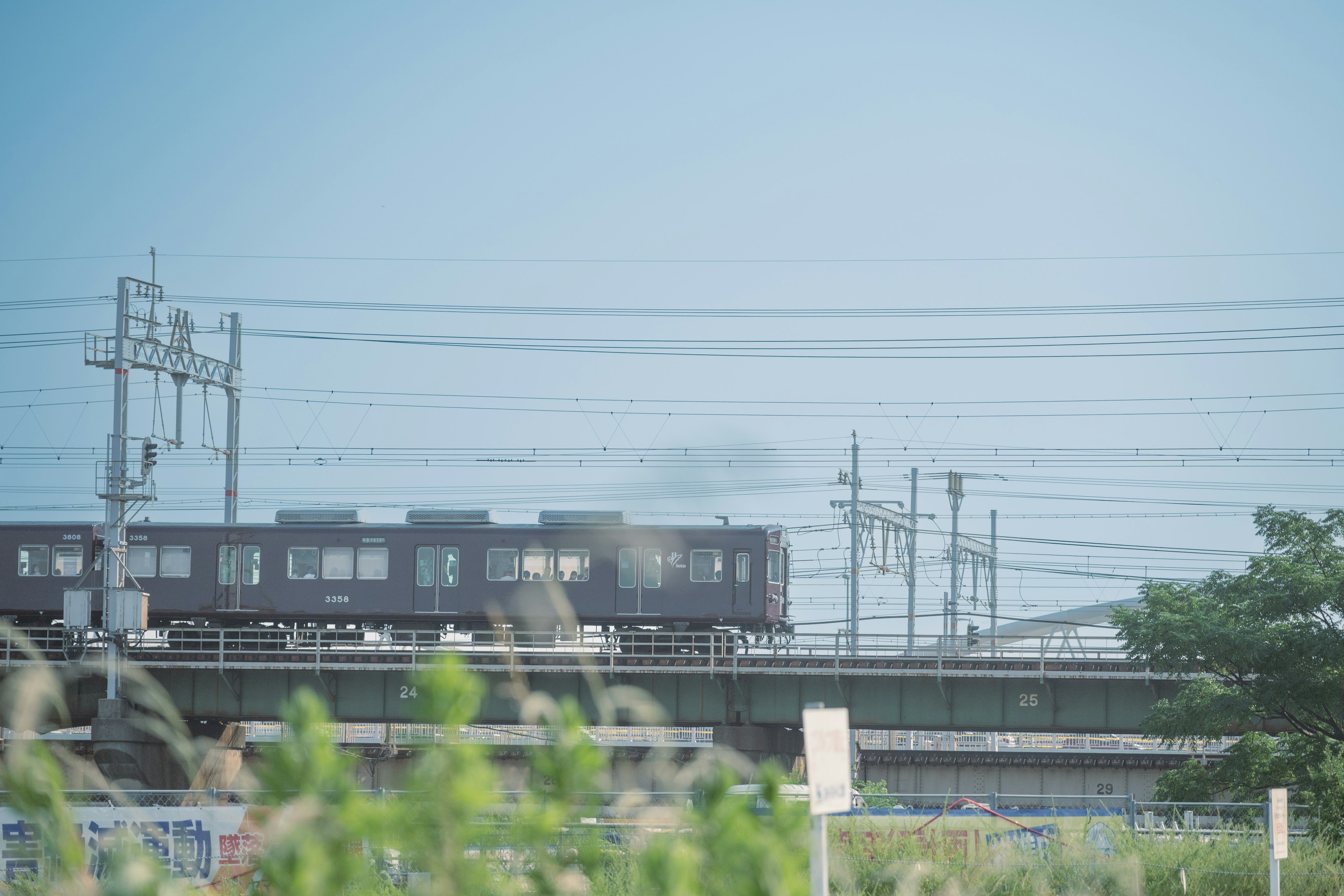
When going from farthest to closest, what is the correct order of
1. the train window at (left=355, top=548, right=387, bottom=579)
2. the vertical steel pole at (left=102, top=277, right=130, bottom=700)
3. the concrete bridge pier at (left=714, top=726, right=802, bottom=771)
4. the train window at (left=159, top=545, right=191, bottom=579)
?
the train window at (left=159, top=545, right=191, bottom=579)
the train window at (left=355, top=548, right=387, bottom=579)
the concrete bridge pier at (left=714, top=726, right=802, bottom=771)
the vertical steel pole at (left=102, top=277, right=130, bottom=700)

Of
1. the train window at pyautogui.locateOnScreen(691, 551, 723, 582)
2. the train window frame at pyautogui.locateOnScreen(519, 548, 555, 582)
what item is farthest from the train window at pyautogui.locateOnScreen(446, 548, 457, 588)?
the train window at pyautogui.locateOnScreen(691, 551, 723, 582)

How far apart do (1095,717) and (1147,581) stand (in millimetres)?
6373

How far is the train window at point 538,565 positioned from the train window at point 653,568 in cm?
242

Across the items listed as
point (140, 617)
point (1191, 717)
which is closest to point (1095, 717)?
point (1191, 717)

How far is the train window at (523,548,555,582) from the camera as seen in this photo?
3316 centimetres

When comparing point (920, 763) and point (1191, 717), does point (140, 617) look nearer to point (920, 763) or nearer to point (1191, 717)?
point (1191, 717)

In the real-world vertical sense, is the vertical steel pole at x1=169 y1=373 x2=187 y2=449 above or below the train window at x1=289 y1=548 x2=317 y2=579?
above

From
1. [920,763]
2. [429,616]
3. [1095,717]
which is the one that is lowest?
[920,763]

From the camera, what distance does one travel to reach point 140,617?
93.5 feet

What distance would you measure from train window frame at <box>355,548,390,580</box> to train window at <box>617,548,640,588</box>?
6.22 meters

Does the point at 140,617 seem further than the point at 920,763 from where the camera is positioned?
No

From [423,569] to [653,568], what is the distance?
611 cm

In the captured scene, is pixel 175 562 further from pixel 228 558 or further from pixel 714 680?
pixel 714 680

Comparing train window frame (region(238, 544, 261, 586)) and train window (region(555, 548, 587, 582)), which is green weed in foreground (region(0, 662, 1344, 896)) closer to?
train window (region(555, 548, 587, 582))
